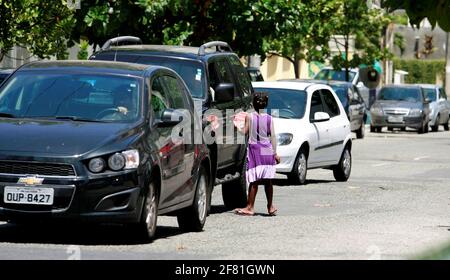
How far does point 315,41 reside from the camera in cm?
4653

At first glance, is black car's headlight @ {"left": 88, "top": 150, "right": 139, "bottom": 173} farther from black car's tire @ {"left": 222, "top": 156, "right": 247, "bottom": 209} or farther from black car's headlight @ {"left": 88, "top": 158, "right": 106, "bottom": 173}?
black car's tire @ {"left": 222, "top": 156, "right": 247, "bottom": 209}

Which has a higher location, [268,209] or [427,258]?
[427,258]

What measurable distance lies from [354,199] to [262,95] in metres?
Answer: 3.60

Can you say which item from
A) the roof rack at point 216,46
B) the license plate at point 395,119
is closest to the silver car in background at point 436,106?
the license plate at point 395,119

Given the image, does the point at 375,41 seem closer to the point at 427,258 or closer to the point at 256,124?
the point at 256,124

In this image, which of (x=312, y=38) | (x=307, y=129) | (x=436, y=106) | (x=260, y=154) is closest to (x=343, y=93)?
(x=312, y=38)

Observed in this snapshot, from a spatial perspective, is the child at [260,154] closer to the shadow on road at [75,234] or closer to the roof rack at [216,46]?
the roof rack at [216,46]

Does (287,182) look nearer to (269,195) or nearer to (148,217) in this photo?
(269,195)

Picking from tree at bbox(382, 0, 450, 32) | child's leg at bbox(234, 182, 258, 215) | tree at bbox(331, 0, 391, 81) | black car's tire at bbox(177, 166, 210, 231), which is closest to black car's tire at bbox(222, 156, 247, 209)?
child's leg at bbox(234, 182, 258, 215)

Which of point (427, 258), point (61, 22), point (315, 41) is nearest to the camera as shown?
point (427, 258)

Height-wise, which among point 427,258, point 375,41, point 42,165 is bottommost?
point 375,41

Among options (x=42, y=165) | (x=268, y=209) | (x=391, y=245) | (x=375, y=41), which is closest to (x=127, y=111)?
(x=42, y=165)

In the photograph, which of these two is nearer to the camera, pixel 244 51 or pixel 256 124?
pixel 256 124

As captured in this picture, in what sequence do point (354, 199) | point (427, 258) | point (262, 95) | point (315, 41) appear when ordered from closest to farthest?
point (427, 258)
point (262, 95)
point (354, 199)
point (315, 41)
